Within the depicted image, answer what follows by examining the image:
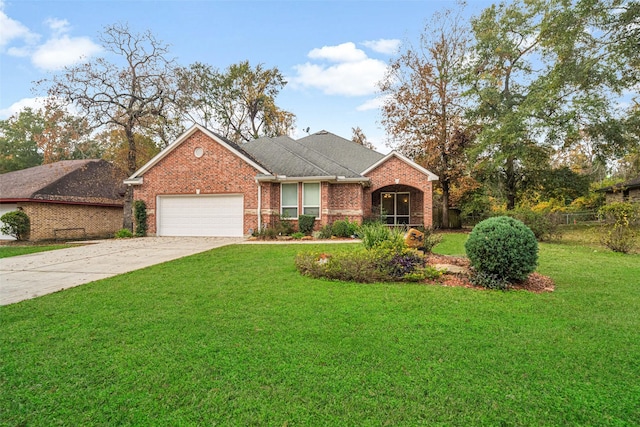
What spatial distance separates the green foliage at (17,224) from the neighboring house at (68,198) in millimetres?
250

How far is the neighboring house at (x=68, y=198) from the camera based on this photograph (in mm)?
16219

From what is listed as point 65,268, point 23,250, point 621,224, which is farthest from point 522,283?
point 23,250

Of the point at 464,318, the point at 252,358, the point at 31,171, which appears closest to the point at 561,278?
the point at 464,318

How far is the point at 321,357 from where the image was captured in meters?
3.02

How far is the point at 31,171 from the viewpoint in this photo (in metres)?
19.9

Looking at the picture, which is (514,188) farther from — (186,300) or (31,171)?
(31,171)

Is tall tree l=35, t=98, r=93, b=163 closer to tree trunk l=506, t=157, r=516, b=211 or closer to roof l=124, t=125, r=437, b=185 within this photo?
roof l=124, t=125, r=437, b=185

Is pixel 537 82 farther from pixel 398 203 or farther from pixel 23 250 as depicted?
pixel 23 250

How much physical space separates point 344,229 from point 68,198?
15.3 m

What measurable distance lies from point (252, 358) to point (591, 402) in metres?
2.73

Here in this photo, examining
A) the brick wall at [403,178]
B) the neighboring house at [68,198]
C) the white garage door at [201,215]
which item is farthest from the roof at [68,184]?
the brick wall at [403,178]

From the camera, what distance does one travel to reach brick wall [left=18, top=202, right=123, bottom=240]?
16172mm

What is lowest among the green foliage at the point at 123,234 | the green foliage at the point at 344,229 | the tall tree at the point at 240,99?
the green foliage at the point at 123,234

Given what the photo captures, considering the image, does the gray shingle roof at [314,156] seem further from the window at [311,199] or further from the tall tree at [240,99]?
the tall tree at [240,99]
